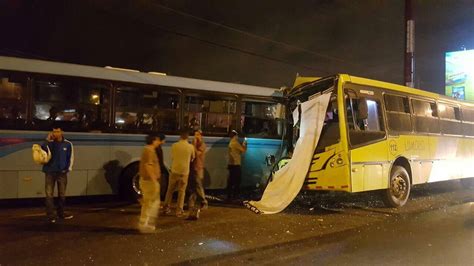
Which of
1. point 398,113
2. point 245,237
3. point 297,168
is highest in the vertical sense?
point 398,113

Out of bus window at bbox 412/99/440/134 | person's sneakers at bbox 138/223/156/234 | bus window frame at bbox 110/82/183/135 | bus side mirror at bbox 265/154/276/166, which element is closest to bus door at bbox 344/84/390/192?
bus window at bbox 412/99/440/134

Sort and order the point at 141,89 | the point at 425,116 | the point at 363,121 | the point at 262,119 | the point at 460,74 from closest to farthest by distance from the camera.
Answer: the point at 363,121, the point at 141,89, the point at 425,116, the point at 262,119, the point at 460,74

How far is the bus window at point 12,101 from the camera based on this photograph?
941cm

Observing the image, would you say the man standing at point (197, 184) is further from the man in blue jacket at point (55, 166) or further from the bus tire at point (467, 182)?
the bus tire at point (467, 182)

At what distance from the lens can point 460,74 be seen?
30.2 m

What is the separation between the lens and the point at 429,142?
1211cm

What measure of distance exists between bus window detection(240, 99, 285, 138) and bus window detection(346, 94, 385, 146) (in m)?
2.86

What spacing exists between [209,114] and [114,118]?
96.7 inches

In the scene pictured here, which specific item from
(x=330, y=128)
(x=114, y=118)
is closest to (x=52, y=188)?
(x=114, y=118)

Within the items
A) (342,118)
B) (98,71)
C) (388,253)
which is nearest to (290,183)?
(342,118)

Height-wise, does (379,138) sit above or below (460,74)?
below

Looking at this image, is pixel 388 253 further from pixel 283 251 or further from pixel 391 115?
pixel 391 115

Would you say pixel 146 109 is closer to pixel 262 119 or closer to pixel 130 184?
pixel 130 184

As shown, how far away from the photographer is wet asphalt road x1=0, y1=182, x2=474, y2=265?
6.49 meters
